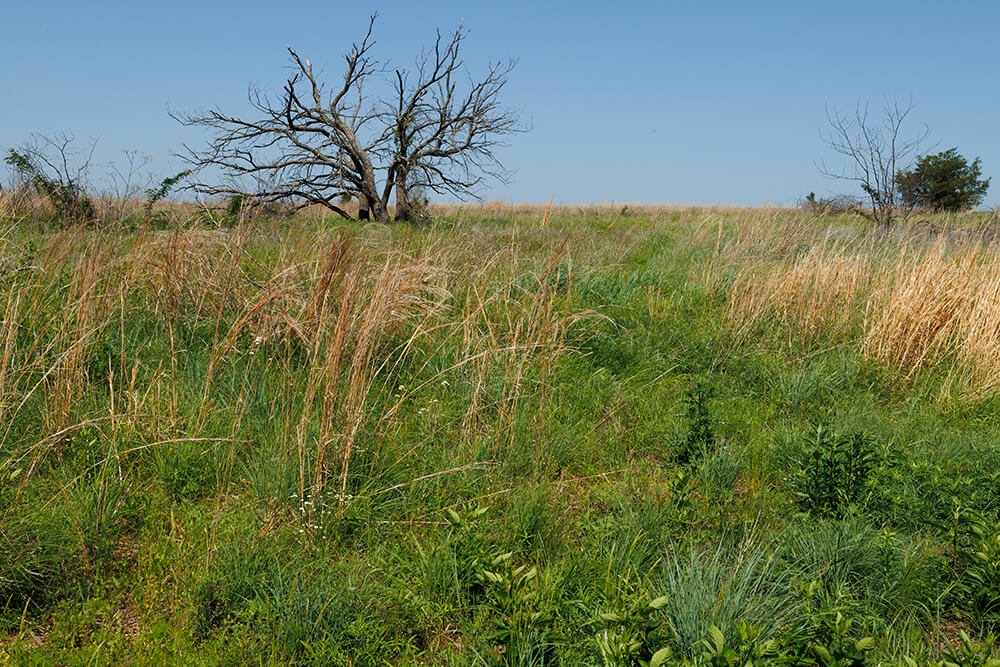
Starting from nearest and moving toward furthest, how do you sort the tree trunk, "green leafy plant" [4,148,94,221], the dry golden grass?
the dry golden grass → "green leafy plant" [4,148,94,221] → the tree trunk

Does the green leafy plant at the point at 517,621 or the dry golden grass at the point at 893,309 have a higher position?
the dry golden grass at the point at 893,309

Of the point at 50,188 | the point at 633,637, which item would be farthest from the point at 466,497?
the point at 50,188

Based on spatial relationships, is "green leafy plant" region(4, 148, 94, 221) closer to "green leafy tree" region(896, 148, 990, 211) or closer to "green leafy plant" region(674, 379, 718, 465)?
"green leafy plant" region(674, 379, 718, 465)

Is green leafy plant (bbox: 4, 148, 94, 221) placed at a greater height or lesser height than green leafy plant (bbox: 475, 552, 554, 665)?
greater

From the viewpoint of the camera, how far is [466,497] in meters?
2.85

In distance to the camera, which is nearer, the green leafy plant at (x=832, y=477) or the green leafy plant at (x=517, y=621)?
the green leafy plant at (x=517, y=621)

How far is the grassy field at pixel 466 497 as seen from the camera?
2055 millimetres

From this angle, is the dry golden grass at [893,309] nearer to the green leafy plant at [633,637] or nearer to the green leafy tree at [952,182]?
the green leafy plant at [633,637]

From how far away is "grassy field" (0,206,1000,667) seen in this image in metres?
2.05

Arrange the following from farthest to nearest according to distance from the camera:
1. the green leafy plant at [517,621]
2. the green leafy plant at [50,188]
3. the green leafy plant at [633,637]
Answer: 1. the green leafy plant at [50,188]
2. the green leafy plant at [517,621]
3. the green leafy plant at [633,637]

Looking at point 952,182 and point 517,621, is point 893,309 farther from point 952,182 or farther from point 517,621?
point 952,182

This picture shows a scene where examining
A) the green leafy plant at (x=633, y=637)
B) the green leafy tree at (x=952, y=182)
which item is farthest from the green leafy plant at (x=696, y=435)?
the green leafy tree at (x=952, y=182)

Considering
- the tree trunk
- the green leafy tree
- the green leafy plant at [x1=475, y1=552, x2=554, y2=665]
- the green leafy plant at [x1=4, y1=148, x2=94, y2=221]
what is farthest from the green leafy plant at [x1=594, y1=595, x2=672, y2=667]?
the green leafy tree

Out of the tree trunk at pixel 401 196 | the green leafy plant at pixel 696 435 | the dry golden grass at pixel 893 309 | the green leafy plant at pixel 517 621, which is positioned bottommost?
the green leafy plant at pixel 517 621
